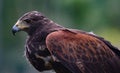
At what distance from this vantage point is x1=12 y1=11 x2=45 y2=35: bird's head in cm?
1233

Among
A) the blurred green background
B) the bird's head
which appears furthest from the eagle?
the blurred green background

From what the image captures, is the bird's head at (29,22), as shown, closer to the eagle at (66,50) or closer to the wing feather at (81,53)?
the eagle at (66,50)

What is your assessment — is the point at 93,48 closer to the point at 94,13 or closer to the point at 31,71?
the point at 31,71

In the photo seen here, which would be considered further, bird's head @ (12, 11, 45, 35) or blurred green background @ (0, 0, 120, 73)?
blurred green background @ (0, 0, 120, 73)

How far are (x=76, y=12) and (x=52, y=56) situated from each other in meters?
20.6

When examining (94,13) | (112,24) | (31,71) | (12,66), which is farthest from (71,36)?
(112,24)

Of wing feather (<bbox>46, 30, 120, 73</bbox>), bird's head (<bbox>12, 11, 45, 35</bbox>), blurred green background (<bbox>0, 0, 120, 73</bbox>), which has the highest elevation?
bird's head (<bbox>12, 11, 45, 35</bbox>)

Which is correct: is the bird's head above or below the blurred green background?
above

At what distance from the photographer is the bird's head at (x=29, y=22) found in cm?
1233

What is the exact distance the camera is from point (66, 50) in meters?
12.1

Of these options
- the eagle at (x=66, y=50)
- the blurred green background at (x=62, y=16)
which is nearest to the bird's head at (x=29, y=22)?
the eagle at (x=66, y=50)

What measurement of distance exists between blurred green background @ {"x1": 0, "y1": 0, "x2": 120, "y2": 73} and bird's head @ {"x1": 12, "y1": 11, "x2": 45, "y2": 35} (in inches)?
640

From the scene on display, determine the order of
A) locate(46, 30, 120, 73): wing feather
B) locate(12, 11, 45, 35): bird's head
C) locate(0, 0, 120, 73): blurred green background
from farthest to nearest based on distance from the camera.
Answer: locate(0, 0, 120, 73): blurred green background → locate(12, 11, 45, 35): bird's head → locate(46, 30, 120, 73): wing feather

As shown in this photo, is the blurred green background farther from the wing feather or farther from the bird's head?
the wing feather
